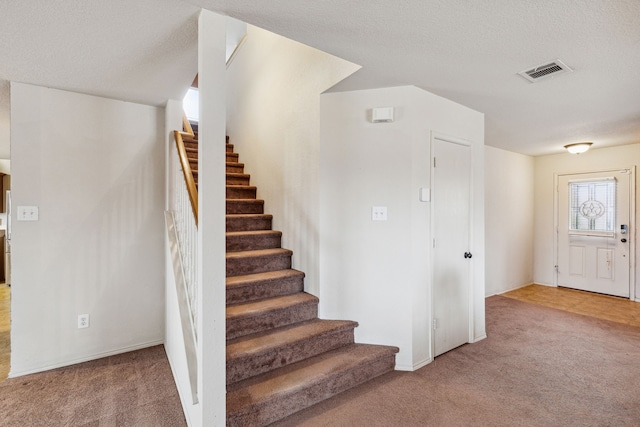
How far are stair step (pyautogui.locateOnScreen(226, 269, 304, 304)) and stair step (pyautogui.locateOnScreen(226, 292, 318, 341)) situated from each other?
6cm

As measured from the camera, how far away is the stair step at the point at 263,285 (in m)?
2.55

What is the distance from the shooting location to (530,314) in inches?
158

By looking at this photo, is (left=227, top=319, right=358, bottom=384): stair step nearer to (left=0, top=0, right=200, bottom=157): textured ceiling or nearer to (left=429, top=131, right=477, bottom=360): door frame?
(left=429, top=131, right=477, bottom=360): door frame

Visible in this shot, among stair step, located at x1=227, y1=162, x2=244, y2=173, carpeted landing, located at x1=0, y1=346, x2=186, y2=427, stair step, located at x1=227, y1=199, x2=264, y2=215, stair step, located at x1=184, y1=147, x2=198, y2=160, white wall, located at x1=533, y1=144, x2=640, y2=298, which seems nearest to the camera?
carpeted landing, located at x1=0, y1=346, x2=186, y2=427

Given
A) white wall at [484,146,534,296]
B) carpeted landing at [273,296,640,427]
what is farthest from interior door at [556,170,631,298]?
carpeted landing at [273,296,640,427]

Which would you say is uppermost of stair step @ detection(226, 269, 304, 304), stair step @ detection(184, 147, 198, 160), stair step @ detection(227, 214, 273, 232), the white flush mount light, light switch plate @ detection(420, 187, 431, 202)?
the white flush mount light

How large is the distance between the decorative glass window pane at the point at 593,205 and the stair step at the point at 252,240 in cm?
517

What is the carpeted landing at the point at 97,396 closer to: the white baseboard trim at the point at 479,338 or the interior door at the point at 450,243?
the interior door at the point at 450,243

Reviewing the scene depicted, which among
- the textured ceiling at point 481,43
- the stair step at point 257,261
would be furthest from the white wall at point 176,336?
the textured ceiling at point 481,43

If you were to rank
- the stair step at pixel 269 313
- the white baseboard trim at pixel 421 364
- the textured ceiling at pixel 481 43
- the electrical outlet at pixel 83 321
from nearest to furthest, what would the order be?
the textured ceiling at pixel 481 43, the stair step at pixel 269 313, the white baseboard trim at pixel 421 364, the electrical outlet at pixel 83 321

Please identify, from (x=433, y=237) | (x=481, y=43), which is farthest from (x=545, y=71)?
(x=433, y=237)

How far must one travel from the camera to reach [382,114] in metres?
2.59

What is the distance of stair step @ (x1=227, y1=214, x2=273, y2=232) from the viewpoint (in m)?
3.24

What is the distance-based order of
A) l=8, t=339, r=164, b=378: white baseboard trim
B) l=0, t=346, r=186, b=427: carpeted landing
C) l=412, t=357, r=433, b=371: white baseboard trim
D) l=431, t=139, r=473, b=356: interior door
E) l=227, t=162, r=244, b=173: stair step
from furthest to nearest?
l=227, t=162, r=244, b=173: stair step → l=431, t=139, r=473, b=356: interior door → l=412, t=357, r=433, b=371: white baseboard trim → l=8, t=339, r=164, b=378: white baseboard trim → l=0, t=346, r=186, b=427: carpeted landing
